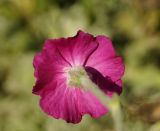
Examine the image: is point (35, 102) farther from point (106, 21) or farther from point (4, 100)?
point (106, 21)

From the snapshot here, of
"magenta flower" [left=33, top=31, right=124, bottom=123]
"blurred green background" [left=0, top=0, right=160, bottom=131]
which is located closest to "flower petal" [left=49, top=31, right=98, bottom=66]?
"magenta flower" [left=33, top=31, right=124, bottom=123]

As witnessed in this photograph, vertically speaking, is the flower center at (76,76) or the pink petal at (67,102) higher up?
the flower center at (76,76)

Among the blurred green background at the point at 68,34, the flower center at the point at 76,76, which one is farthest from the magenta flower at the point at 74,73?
the blurred green background at the point at 68,34

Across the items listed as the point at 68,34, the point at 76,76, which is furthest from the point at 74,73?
the point at 68,34

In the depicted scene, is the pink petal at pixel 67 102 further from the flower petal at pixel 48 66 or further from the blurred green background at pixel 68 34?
the blurred green background at pixel 68 34

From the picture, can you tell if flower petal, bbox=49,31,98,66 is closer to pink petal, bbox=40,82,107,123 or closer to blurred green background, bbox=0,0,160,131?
pink petal, bbox=40,82,107,123

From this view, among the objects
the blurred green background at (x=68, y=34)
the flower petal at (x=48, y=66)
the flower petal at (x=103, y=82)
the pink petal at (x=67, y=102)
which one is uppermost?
the blurred green background at (x=68, y=34)
